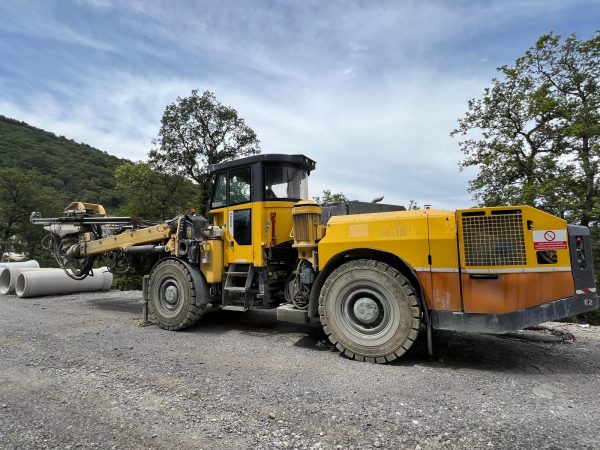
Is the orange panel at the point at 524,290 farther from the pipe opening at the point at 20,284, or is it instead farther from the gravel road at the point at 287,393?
the pipe opening at the point at 20,284

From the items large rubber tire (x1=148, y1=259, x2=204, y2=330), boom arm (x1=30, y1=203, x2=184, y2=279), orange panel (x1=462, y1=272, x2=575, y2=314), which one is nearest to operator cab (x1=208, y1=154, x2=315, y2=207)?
boom arm (x1=30, y1=203, x2=184, y2=279)

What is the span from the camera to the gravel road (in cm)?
272

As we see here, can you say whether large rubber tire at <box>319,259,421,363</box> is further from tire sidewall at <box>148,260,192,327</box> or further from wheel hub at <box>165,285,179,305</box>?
wheel hub at <box>165,285,179,305</box>

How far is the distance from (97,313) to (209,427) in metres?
6.48

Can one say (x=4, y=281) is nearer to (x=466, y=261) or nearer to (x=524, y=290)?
(x=466, y=261)

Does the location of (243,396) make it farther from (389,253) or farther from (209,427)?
(389,253)

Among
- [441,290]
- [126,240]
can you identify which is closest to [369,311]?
[441,290]

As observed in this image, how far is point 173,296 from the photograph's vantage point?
6539mm

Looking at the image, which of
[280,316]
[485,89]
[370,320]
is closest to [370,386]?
[370,320]

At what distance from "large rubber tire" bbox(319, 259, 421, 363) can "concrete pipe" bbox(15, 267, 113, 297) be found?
27.7 ft

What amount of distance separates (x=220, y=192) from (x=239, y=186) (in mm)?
487

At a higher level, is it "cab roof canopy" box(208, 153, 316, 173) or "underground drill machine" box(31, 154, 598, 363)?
"cab roof canopy" box(208, 153, 316, 173)

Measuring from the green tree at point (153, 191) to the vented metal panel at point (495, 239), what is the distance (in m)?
20.7

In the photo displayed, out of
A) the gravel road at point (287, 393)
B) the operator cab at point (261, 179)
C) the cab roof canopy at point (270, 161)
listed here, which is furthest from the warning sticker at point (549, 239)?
the cab roof canopy at point (270, 161)
